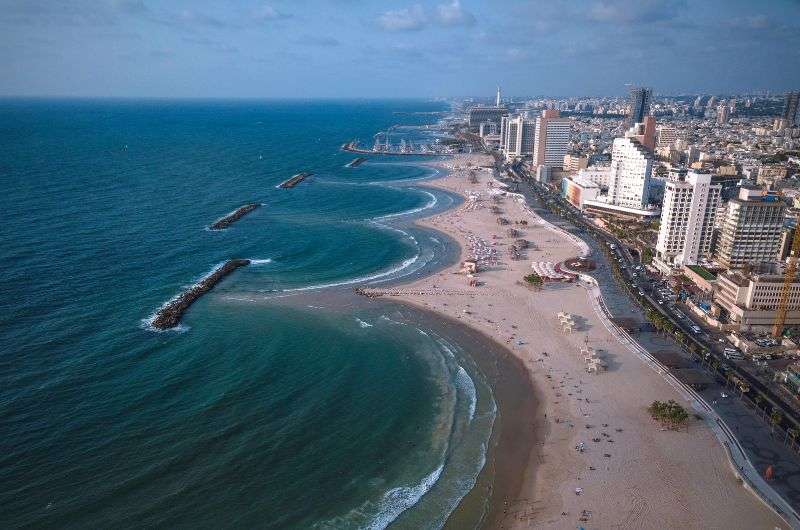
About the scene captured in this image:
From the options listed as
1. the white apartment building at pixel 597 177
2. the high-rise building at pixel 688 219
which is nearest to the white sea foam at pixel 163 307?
the high-rise building at pixel 688 219

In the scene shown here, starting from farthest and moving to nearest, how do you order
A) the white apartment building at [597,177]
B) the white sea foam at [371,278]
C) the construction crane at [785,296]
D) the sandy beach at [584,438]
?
the white apartment building at [597,177], the white sea foam at [371,278], the construction crane at [785,296], the sandy beach at [584,438]

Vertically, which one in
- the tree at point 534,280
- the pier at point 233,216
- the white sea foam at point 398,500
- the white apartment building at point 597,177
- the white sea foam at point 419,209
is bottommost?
the white sea foam at point 398,500

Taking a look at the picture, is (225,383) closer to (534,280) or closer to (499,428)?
(499,428)

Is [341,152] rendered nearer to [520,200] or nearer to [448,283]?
[520,200]

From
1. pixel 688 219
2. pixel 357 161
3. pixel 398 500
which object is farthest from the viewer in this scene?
pixel 357 161

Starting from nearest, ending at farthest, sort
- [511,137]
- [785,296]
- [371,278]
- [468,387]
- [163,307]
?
[468,387] < [785,296] < [163,307] < [371,278] < [511,137]

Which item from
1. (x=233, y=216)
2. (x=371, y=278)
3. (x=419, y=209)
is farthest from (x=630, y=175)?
(x=233, y=216)

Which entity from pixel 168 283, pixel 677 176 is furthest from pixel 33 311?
pixel 677 176

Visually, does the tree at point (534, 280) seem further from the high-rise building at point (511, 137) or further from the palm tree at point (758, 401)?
the high-rise building at point (511, 137)
